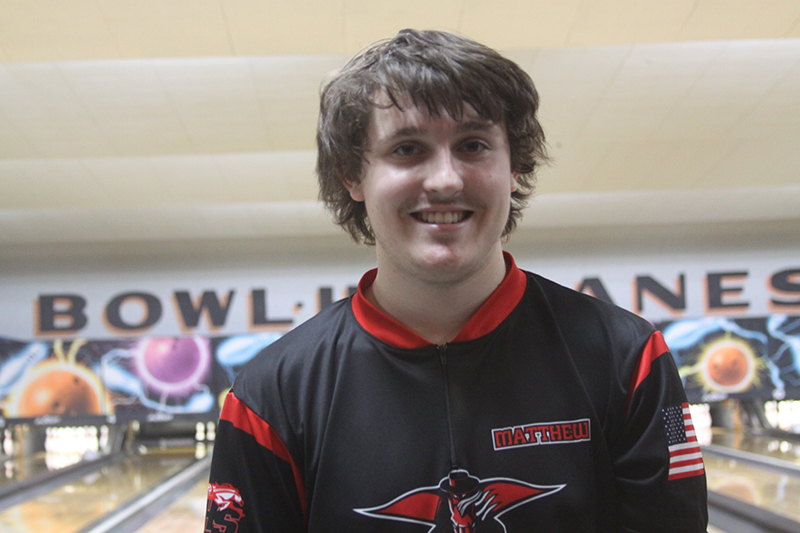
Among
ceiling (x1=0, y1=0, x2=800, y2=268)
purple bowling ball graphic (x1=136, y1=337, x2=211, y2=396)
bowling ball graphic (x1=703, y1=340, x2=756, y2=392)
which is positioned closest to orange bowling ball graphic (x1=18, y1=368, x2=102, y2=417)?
purple bowling ball graphic (x1=136, y1=337, x2=211, y2=396)

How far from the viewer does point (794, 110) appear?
4699mm

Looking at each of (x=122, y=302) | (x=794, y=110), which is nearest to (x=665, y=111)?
(x=794, y=110)

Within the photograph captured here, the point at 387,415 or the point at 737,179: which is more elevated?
the point at 737,179

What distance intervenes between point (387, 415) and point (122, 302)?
731 cm

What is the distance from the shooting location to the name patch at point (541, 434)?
3.28ft

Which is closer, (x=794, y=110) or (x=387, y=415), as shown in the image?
(x=387, y=415)

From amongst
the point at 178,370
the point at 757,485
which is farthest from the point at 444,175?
the point at 178,370

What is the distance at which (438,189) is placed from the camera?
94 cm

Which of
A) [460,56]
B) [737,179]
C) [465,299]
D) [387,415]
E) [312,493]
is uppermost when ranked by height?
[737,179]

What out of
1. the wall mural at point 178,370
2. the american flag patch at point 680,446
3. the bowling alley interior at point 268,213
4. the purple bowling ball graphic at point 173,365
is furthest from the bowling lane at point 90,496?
the american flag patch at point 680,446

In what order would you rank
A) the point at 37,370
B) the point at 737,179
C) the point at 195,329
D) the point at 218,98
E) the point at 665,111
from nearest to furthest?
the point at 218,98, the point at 665,111, the point at 737,179, the point at 37,370, the point at 195,329

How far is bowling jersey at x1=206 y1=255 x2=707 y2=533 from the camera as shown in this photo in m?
0.98

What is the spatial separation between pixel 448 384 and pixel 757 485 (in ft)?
17.6

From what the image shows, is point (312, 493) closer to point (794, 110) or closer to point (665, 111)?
point (665, 111)
